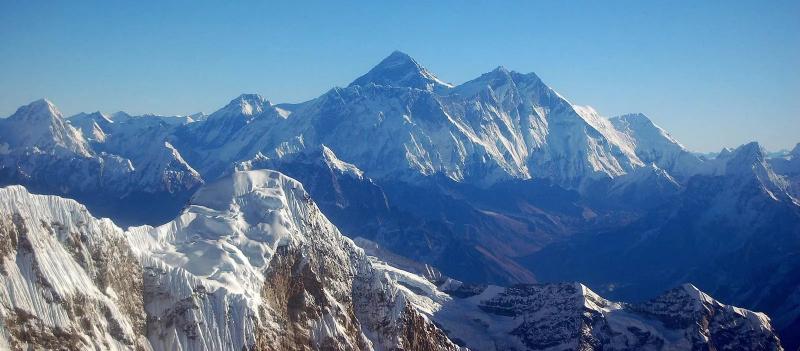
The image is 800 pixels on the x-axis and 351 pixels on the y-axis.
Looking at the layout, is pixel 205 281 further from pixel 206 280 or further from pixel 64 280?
pixel 64 280

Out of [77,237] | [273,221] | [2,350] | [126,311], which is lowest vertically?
[2,350]

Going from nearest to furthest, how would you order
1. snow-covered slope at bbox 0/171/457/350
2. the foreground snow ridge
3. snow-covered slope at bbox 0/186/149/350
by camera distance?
snow-covered slope at bbox 0/186/149/350, the foreground snow ridge, snow-covered slope at bbox 0/171/457/350

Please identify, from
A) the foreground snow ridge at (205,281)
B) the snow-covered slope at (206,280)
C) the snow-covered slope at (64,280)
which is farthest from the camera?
the snow-covered slope at (206,280)

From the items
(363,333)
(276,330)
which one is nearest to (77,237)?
(276,330)

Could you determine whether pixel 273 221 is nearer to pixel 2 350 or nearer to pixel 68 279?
pixel 68 279

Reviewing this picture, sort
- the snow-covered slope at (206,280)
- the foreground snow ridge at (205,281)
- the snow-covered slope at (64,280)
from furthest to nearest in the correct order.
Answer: the snow-covered slope at (206,280), the foreground snow ridge at (205,281), the snow-covered slope at (64,280)

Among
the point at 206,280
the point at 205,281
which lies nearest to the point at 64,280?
the point at 205,281
